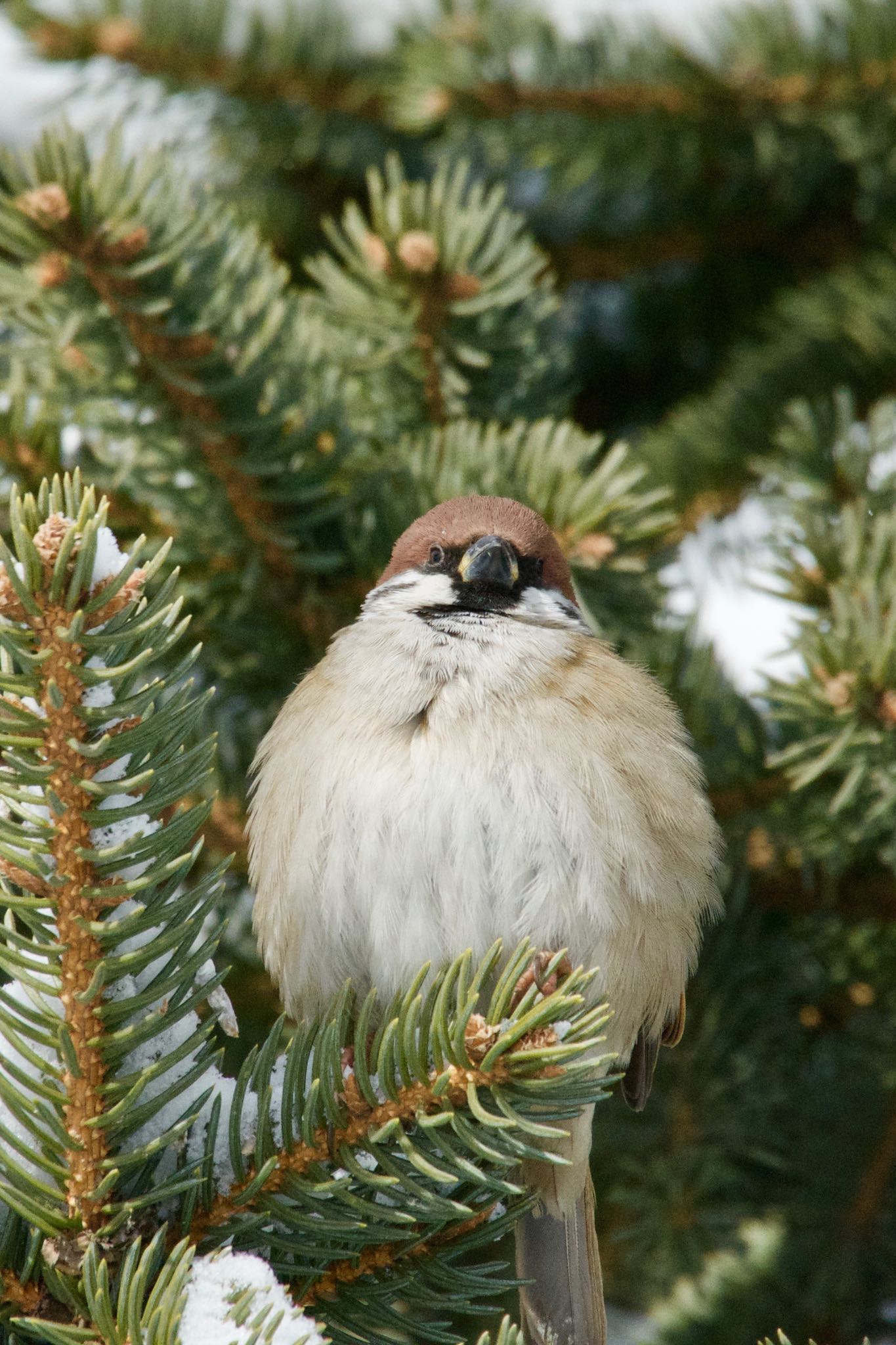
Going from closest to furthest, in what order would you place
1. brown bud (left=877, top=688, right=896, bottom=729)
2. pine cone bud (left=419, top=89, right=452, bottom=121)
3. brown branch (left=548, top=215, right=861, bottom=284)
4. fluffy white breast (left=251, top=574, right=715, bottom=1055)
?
brown bud (left=877, top=688, right=896, bottom=729) < fluffy white breast (left=251, top=574, right=715, bottom=1055) < pine cone bud (left=419, top=89, right=452, bottom=121) < brown branch (left=548, top=215, right=861, bottom=284)

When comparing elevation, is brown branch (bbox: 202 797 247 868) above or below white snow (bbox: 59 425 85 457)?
below

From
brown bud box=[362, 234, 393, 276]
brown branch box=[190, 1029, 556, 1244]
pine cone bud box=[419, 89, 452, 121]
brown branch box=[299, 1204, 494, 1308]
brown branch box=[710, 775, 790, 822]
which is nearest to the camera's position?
brown branch box=[190, 1029, 556, 1244]

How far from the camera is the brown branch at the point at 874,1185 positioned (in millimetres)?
2660

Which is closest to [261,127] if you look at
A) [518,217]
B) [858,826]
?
[518,217]

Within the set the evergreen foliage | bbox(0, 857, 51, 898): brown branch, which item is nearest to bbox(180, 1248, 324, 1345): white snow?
the evergreen foliage

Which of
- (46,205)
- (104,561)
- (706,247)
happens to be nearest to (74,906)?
A: (104,561)

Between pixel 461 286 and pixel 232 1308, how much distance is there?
5.60 ft

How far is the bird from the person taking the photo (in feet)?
6.94

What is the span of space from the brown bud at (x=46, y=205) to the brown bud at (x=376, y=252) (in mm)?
528

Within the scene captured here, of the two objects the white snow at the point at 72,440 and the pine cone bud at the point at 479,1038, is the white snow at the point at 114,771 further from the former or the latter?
the white snow at the point at 72,440

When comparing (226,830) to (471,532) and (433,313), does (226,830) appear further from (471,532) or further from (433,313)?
(433,313)

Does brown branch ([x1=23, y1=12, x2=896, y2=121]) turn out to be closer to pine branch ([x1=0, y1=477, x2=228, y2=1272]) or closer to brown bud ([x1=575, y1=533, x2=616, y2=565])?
brown bud ([x1=575, y1=533, x2=616, y2=565])

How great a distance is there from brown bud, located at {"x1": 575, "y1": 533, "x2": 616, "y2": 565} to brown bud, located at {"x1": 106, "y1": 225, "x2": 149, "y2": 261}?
888mm

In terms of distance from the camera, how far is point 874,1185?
2674 mm
